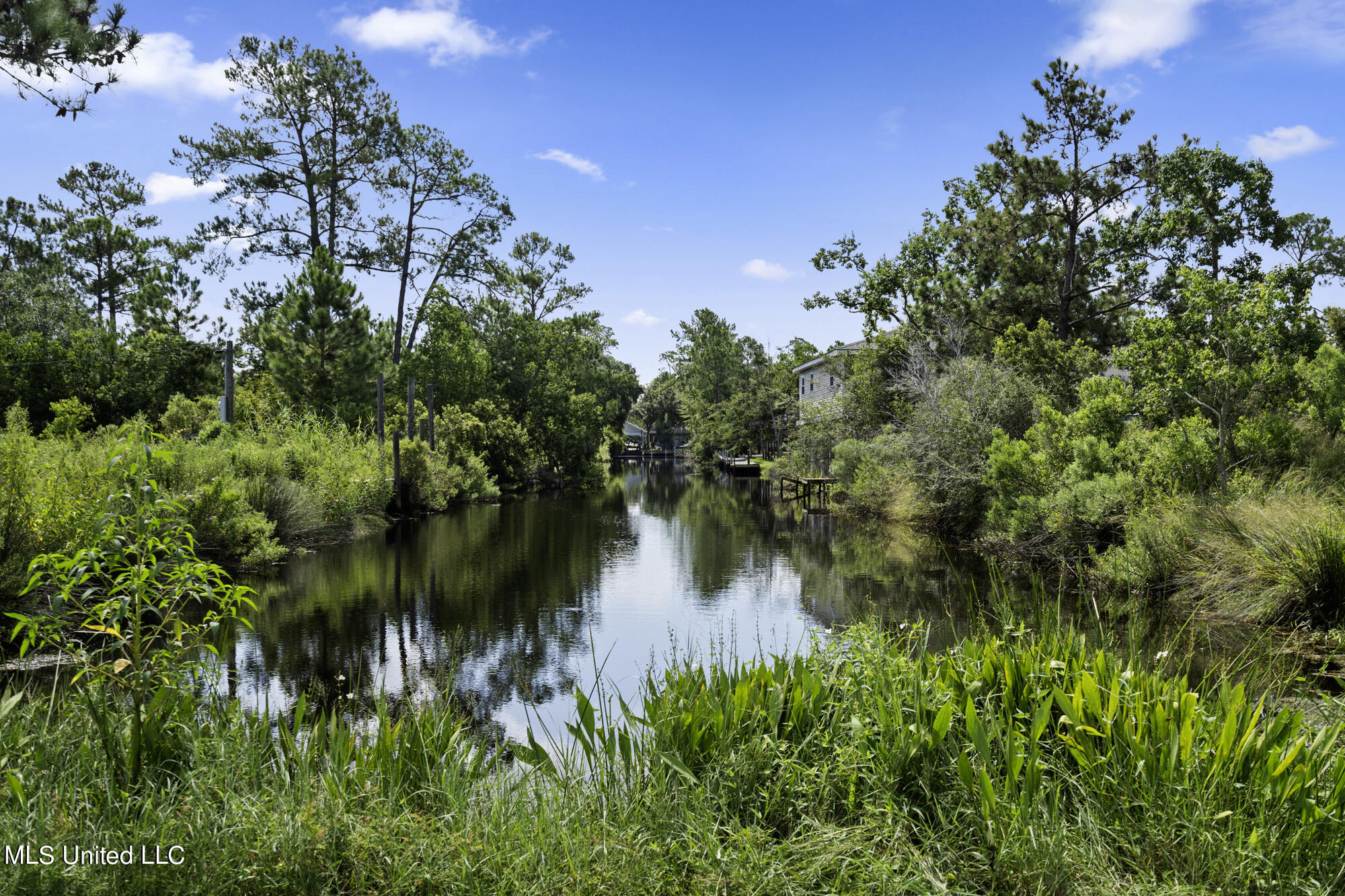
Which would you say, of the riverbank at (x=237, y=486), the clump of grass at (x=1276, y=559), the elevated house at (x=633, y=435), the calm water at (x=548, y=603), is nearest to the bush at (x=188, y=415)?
the riverbank at (x=237, y=486)

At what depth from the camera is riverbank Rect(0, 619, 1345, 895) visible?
3.39 m

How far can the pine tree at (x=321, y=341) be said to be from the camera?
1058 inches

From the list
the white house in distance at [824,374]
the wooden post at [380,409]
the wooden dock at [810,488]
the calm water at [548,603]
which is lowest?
the calm water at [548,603]

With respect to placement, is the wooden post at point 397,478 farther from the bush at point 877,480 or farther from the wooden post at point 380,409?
the bush at point 877,480

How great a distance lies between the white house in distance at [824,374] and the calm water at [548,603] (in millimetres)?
13213

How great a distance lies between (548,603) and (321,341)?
61.5 feet

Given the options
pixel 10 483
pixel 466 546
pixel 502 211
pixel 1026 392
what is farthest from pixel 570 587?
pixel 502 211

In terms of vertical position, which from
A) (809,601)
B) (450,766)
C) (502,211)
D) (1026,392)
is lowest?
(809,601)

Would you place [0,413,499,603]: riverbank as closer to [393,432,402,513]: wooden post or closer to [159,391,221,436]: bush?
[393,432,402,513]: wooden post

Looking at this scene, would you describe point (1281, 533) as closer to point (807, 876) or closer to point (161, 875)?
point (807, 876)

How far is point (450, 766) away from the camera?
4.29 m

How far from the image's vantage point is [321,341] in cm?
2716

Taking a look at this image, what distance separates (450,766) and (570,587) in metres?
9.90

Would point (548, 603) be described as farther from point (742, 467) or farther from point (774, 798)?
point (742, 467)
